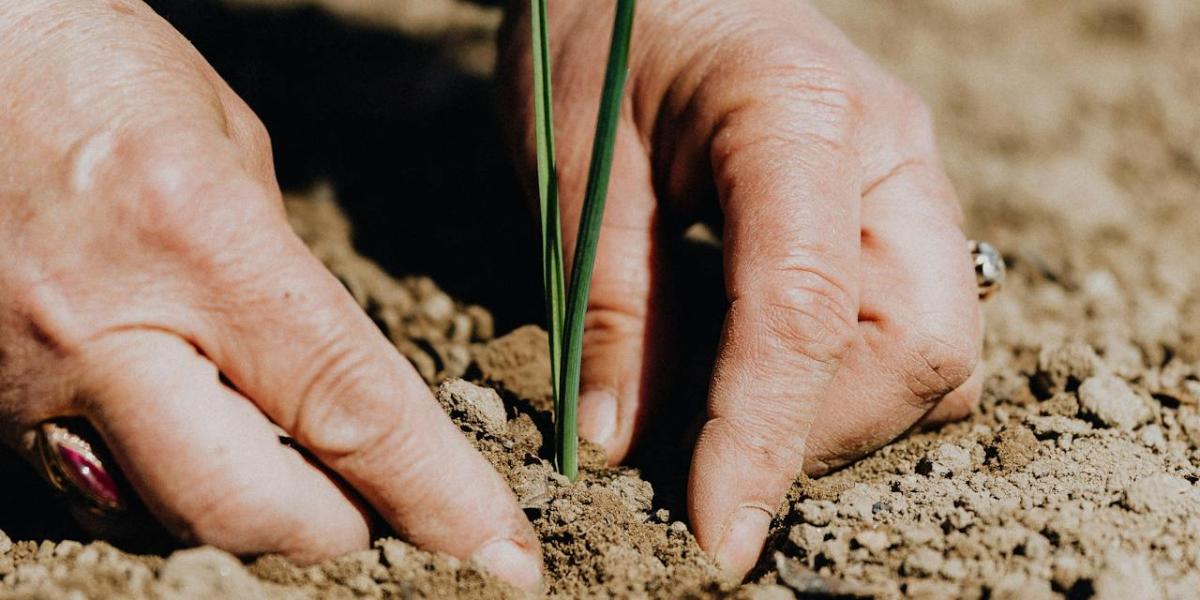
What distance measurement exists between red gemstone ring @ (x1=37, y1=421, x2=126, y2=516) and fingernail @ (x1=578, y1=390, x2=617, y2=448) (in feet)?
2.02

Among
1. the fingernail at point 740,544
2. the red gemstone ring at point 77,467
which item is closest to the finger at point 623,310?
the fingernail at point 740,544

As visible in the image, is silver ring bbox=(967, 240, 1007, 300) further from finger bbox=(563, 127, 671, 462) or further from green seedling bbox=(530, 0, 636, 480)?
green seedling bbox=(530, 0, 636, 480)

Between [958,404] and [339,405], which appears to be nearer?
[339,405]

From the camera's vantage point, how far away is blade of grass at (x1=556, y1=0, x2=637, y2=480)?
103 cm

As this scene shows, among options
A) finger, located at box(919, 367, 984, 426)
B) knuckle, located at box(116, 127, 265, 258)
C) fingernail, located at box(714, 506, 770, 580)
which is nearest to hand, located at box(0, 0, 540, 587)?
knuckle, located at box(116, 127, 265, 258)

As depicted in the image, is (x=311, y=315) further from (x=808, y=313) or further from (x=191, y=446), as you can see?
(x=808, y=313)

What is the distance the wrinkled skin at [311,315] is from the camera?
3.23ft

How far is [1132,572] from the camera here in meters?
1.02

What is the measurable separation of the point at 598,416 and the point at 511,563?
357mm

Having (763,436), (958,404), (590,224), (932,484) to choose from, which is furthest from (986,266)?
(590,224)

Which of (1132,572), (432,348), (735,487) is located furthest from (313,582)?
(1132,572)

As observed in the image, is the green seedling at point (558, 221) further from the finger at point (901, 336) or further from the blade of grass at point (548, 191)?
the finger at point (901, 336)

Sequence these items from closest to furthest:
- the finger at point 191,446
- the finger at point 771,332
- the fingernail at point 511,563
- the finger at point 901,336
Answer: the finger at point 191,446, the fingernail at point 511,563, the finger at point 771,332, the finger at point 901,336

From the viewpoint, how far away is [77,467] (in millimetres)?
1025
